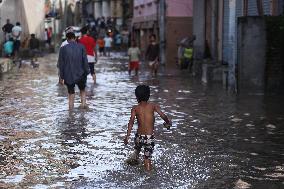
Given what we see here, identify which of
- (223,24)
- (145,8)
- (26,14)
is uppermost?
(145,8)

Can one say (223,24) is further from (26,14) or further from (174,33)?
(26,14)

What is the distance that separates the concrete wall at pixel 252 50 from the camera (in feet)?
55.1

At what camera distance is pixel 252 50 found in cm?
1689

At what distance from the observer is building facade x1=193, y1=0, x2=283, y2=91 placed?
18.1m

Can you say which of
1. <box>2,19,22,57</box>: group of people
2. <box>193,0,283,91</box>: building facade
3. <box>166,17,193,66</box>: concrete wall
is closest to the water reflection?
<box>193,0,283,91</box>: building facade

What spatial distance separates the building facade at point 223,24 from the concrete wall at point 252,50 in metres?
0.40

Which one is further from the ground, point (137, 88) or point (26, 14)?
point (26, 14)

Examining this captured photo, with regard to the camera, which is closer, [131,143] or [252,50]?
[131,143]

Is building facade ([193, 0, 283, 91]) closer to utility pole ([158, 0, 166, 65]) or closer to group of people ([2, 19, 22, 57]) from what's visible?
utility pole ([158, 0, 166, 65])

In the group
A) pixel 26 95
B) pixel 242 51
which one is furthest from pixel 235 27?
pixel 26 95

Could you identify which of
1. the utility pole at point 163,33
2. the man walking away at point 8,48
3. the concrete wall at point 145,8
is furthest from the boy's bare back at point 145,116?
the concrete wall at point 145,8

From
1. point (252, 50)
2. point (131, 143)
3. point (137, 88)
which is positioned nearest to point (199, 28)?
point (252, 50)

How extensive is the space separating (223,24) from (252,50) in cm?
683

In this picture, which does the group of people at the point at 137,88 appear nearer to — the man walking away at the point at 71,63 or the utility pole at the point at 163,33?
the man walking away at the point at 71,63
